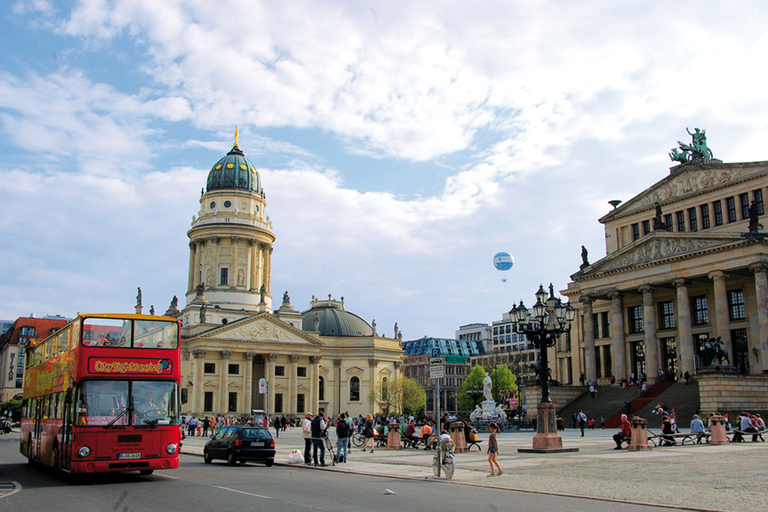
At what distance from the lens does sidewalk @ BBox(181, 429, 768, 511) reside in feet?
44.7

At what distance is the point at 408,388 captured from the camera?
98.9 m

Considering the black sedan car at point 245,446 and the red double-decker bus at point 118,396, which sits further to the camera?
the black sedan car at point 245,446

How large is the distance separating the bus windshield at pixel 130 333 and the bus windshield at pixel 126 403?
0.94 meters

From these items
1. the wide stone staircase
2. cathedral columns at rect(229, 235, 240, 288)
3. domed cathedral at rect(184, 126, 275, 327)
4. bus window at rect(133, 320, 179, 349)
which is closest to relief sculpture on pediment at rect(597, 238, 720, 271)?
the wide stone staircase

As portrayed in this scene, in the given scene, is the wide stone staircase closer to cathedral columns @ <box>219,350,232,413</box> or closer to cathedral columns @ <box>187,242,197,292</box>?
cathedral columns @ <box>219,350,232,413</box>

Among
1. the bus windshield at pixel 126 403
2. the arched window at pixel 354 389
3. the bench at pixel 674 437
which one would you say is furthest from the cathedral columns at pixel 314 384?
the bus windshield at pixel 126 403

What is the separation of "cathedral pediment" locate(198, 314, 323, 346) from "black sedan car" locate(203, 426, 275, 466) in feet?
199

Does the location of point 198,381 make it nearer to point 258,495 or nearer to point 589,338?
point 589,338

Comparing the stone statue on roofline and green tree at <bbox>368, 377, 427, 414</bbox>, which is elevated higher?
the stone statue on roofline

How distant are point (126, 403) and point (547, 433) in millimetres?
14822

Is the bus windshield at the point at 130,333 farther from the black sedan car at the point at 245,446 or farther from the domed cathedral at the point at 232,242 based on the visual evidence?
the domed cathedral at the point at 232,242

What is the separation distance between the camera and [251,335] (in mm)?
87188

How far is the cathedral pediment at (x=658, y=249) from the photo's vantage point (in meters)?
44.1

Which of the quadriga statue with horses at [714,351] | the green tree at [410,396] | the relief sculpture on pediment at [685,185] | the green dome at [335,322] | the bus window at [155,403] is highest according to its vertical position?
the relief sculpture on pediment at [685,185]
